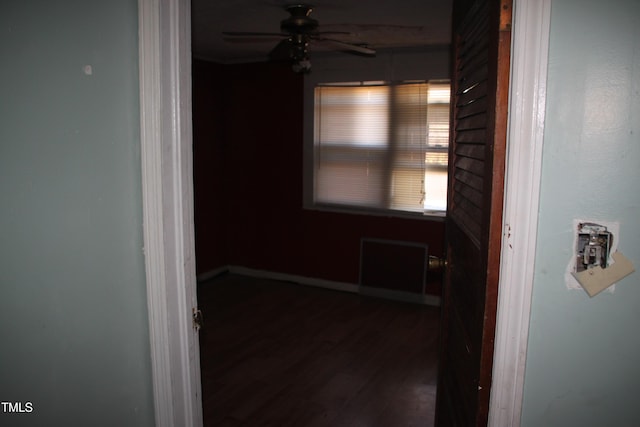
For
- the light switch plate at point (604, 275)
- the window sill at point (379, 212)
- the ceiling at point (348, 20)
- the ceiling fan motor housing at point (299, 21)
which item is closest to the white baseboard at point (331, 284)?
the window sill at point (379, 212)

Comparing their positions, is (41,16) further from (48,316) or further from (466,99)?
(466,99)

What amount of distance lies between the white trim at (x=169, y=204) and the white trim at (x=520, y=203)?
81 cm

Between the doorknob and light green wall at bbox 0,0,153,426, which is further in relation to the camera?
the doorknob

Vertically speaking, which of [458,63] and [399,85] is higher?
[399,85]

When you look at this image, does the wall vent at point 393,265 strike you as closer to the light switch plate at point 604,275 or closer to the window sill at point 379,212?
the window sill at point 379,212

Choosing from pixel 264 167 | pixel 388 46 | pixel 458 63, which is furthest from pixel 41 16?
pixel 264 167

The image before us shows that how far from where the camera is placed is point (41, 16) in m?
1.26

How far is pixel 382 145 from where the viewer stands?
4617 millimetres

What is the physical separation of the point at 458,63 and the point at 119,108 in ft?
3.46

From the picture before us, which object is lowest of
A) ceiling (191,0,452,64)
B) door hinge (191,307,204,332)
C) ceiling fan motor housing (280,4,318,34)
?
door hinge (191,307,204,332)

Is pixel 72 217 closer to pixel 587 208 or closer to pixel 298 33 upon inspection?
pixel 587 208

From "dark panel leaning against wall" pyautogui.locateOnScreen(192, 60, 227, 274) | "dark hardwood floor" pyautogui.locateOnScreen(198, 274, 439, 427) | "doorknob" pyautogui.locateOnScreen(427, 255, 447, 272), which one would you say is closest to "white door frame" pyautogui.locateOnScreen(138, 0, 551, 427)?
"doorknob" pyautogui.locateOnScreen(427, 255, 447, 272)

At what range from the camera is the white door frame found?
3.09 feet

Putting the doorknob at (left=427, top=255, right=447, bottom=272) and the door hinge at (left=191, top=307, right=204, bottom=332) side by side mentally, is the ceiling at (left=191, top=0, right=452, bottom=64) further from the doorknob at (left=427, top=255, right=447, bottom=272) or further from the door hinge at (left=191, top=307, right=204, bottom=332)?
the door hinge at (left=191, top=307, right=204, bottom=332)
